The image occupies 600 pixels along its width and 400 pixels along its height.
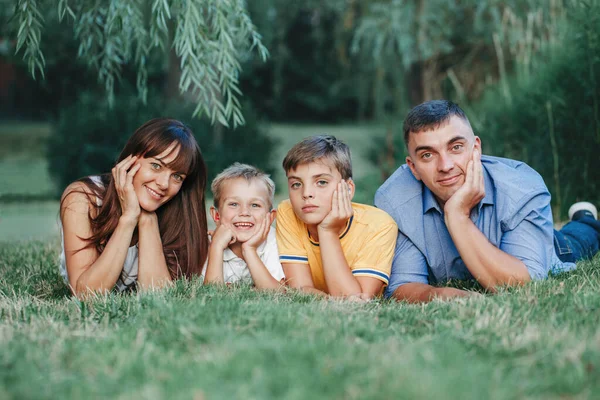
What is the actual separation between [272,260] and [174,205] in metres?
0.72

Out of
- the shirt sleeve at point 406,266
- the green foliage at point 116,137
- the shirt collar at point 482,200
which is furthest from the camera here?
the green foliage at point 116,137

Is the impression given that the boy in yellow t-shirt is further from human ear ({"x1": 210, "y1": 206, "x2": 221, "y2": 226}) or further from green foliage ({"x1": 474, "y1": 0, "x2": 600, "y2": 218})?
green foliage ({"x1": 474, "y1": 0, "x2": 600, "y2": 218})

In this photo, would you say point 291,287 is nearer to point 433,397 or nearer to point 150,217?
point 150,217

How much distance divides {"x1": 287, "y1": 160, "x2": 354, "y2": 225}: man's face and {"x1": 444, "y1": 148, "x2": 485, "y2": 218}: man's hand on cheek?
0.66m

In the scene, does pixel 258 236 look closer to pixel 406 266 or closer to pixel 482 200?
pixel 406 266

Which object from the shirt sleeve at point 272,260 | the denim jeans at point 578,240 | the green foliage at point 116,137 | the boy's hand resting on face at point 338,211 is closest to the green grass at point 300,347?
the boy's hand resting on face at point 338,211

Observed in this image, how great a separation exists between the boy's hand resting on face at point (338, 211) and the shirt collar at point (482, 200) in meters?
0.53

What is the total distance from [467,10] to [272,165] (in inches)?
175

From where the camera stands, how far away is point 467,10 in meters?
10.9

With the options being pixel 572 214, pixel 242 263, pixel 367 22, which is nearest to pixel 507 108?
pixel 572 214

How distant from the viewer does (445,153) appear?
3.62 m

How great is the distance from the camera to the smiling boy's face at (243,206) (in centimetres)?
393

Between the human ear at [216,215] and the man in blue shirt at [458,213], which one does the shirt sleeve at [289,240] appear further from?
the man in blue shirt at [458,213]

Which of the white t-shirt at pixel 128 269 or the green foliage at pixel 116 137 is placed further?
the green foliage at pixel 116 137
